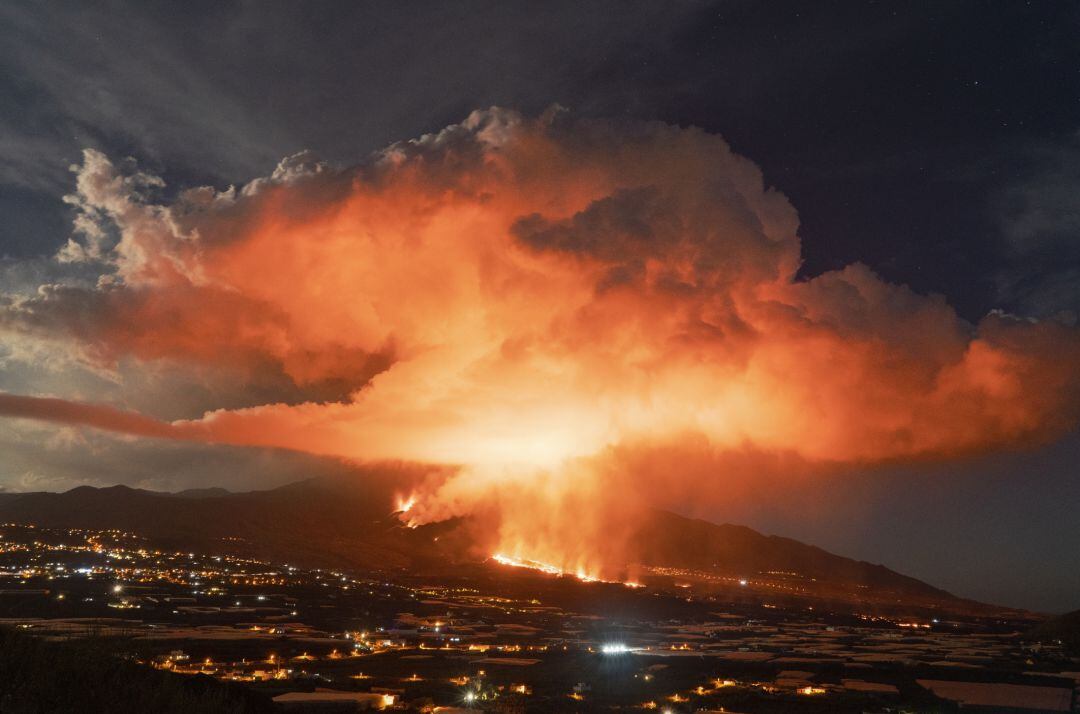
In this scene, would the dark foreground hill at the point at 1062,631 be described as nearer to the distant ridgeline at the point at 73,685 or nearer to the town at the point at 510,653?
the town at the point at 510,653

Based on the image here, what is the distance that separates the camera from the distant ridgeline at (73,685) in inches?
815

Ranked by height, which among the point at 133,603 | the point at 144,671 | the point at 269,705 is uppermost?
the point at 144,671

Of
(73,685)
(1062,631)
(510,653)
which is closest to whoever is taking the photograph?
(73,685)

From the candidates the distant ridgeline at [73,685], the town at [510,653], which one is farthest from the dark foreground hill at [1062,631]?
the distant ridgeline at [73,685]

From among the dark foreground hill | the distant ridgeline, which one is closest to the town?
the dark foreground hill

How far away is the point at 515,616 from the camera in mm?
170875

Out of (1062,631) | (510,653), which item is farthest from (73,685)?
(1062,631)

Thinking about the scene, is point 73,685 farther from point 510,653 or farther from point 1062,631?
point 1062,631

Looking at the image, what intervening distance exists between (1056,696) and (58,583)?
173083 millimetres

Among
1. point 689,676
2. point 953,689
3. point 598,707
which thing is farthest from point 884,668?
point 598,707

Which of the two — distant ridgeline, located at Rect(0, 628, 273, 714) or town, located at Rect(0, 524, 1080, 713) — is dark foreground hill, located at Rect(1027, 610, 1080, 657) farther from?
distant ridgeline, located at Rect(0, 628, 273, 714)

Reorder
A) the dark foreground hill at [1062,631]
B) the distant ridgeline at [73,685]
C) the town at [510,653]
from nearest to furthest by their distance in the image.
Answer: the distant ridgeline at [73,685] < the town at [510,653] < the dark foreground hill at [1062,631]

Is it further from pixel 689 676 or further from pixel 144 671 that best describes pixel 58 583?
pixel 144 671

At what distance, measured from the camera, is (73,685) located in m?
22.0
